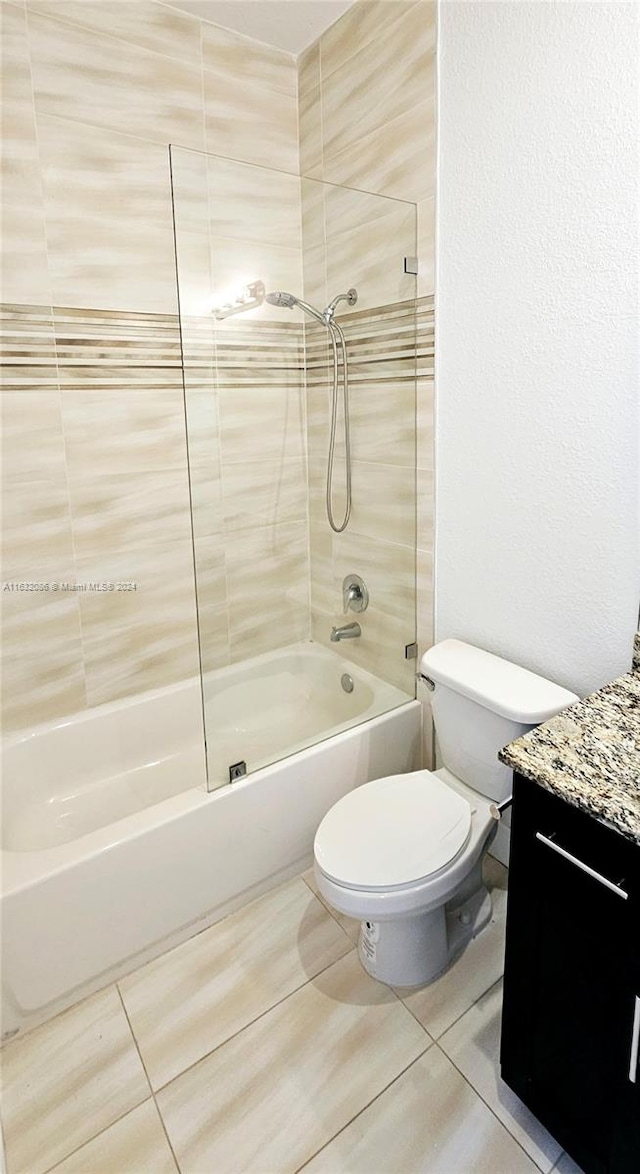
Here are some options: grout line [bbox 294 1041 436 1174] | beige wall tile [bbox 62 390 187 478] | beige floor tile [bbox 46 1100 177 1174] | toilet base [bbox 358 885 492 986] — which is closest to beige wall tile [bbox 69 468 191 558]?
beige wall tile [bbox 62 390 187 478]

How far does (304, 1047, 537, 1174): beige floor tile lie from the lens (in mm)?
1209

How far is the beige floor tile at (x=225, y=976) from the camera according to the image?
147cm

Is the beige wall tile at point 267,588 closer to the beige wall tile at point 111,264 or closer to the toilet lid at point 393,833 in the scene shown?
the toilet lid at point 393,833

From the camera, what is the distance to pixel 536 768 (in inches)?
40.4

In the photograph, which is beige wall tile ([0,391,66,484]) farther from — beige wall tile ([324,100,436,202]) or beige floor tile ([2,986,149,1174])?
beige floor tile ([2,986,149,1174])

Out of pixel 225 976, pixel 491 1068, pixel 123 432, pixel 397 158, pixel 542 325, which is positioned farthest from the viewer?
pixel 123 432

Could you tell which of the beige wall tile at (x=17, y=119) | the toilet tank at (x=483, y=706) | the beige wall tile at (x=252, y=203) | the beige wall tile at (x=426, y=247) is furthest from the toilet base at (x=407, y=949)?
the beige wall tile at (x=17, y=119)

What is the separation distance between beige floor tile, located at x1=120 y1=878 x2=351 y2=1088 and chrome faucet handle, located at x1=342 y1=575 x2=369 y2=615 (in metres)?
0.98

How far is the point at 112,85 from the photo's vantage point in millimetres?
1883

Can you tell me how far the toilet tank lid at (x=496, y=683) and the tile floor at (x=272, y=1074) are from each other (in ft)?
2.39

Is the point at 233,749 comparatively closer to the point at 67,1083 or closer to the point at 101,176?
the point at 67,1083

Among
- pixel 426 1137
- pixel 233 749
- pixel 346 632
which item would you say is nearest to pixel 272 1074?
pixel 426 1137

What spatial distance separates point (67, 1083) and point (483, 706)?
1305 millimetres

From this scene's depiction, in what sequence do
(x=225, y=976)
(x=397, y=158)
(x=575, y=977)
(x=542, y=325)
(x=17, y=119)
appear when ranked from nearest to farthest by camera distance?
(x=575, y=977), (x=542, y=325), (x=225, y=976), (x=17, y=119), (x=397, y=158)
